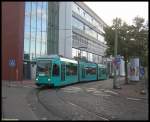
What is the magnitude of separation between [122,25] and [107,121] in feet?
103

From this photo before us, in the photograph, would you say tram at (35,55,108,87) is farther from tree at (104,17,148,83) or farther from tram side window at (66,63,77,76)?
tree at (104,17,148,83)

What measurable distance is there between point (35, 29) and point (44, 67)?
23298 millimetres

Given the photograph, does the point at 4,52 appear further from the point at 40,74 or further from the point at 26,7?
the point at 40,74

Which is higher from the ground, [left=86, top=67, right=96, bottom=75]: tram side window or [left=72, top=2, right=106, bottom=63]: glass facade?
[left=72, top=2, right=106, bottom=63]: glass facade

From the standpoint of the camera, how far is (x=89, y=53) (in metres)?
82.4

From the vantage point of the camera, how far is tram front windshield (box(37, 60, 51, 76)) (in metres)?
29.9

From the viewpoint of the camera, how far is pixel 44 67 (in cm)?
3014

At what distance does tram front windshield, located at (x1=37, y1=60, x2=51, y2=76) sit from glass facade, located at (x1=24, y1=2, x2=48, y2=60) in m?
20.2

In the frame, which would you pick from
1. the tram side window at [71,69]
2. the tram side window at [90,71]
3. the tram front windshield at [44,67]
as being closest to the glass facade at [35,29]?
the tram side window at [90,71]

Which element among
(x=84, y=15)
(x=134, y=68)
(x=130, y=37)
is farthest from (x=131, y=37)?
(x=84, y=15)

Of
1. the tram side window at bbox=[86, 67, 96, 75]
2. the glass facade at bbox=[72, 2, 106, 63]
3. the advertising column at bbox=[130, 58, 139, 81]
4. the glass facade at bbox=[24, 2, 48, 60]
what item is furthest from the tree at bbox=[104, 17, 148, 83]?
the glass facade at bbox=[72, 2, 106, 63]

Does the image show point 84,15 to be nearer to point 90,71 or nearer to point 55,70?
point 90,71

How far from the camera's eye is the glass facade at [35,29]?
5097cm

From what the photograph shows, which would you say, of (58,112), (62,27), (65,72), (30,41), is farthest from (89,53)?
(58,112)
